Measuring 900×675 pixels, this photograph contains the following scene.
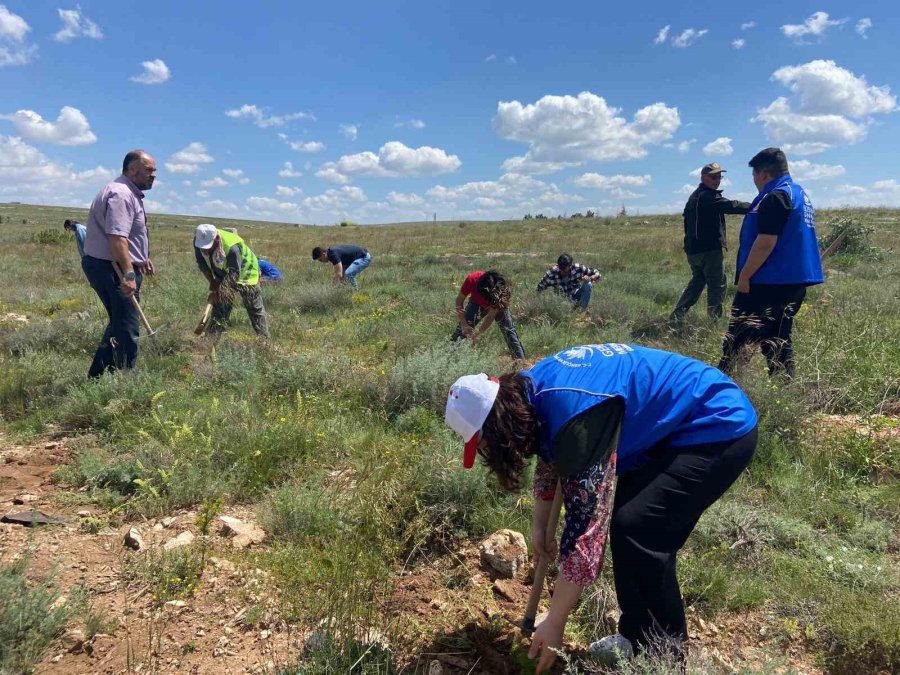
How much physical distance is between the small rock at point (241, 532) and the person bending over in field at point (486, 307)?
2.80 meters

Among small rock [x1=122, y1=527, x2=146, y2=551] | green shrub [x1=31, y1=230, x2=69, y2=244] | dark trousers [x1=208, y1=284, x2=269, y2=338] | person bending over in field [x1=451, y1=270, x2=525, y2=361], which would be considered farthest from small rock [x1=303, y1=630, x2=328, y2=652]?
green shrub [x1=31, y1=230, x2=69, y2=244]

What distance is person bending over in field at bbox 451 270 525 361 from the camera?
475 centimetres

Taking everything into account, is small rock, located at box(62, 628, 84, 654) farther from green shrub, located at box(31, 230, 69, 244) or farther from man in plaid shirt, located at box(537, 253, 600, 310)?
green shrub, located at box(31, 230, 69, 244)

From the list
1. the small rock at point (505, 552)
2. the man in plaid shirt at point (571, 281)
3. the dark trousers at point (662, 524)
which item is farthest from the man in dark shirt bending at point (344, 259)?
the dark trousers at point (662, 524)

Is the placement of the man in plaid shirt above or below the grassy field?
above

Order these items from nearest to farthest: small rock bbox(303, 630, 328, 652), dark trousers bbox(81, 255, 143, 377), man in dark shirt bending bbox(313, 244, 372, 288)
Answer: small rock bbox(303, 630, 328, 652) < dark trousers bbox(81, 255, 143, 377) < man in dark shirt bending bbox(313, 244, 372, 288)

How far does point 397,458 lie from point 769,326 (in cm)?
299

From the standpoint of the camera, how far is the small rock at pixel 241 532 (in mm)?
2641

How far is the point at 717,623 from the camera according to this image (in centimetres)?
219

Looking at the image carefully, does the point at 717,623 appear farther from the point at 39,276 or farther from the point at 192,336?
the point at 39,276

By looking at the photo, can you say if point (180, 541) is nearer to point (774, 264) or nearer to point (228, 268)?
point (228, 268)

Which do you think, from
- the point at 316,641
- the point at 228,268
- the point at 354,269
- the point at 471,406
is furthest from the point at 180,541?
the point at 354,269

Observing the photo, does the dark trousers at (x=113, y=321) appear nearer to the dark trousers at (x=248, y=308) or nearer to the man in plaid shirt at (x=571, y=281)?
the dark trousers at (x=248, y=308)

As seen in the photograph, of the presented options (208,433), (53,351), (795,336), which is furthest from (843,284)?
(53,351)
